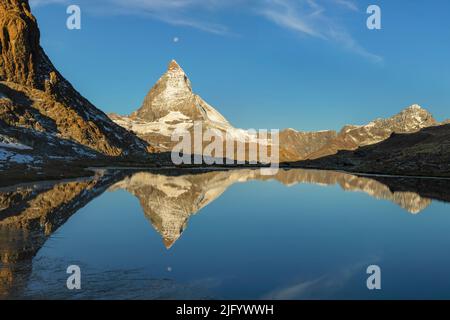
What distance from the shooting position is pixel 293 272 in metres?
24.6

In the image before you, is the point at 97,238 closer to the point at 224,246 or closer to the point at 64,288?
the point at 224,246

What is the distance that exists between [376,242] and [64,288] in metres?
24.3

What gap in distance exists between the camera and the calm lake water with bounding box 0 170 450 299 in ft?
68.5

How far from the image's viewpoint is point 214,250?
30.4 metres

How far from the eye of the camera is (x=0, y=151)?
11581 cm

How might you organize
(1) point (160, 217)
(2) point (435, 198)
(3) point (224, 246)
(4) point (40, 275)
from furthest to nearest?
(2) point (435, 198), (1) point (160, 217), (3) point (224, 246), (4) point (40, 275)

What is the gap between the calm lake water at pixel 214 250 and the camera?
68.5ft

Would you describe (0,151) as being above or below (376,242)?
above

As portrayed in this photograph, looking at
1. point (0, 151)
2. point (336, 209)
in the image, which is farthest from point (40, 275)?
point (0, 151)

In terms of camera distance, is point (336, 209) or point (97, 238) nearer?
point (97, 238)
